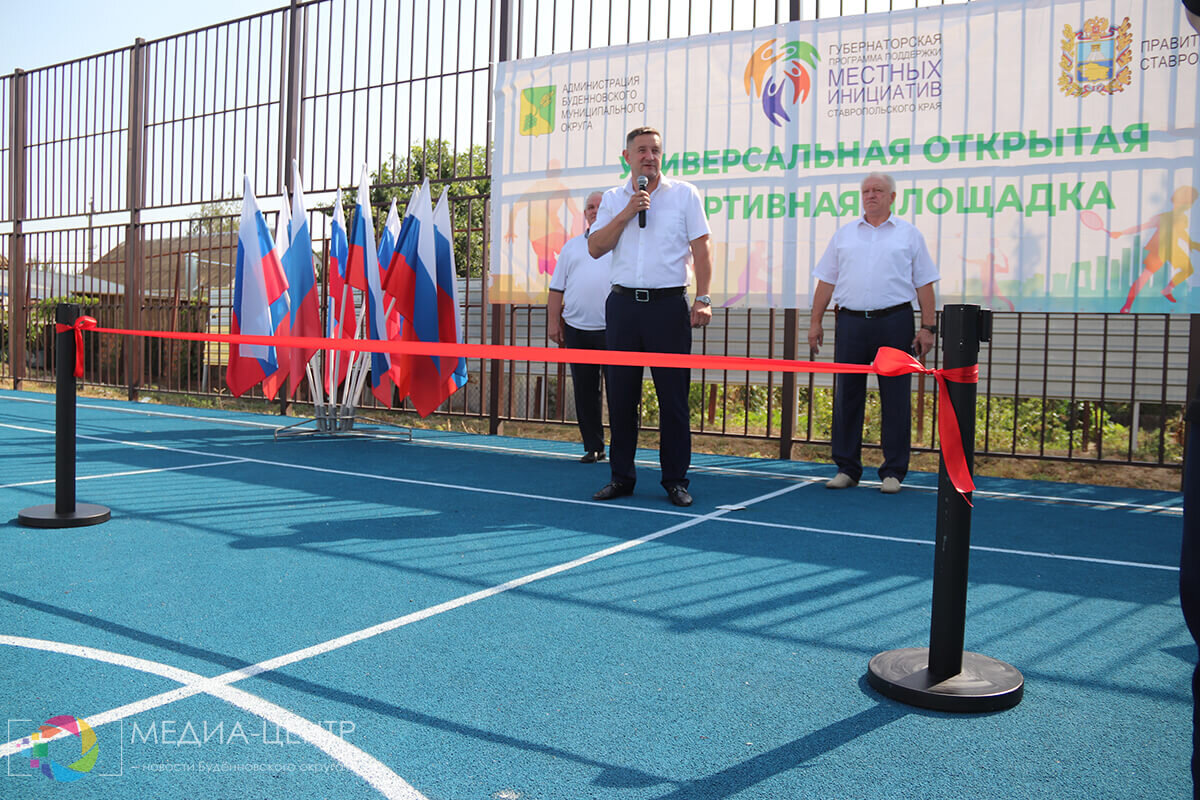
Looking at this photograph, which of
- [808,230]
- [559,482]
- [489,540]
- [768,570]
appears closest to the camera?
[768,570]

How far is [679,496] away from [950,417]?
2611 millimetres

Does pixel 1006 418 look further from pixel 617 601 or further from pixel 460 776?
pixel 460 776

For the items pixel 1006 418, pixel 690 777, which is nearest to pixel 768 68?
pixel 690 777

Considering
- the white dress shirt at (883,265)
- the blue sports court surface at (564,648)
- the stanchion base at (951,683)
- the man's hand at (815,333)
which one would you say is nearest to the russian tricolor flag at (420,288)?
the blue sports court surface at (564,648)

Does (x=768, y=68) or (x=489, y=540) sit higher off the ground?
(x=768, y=68)

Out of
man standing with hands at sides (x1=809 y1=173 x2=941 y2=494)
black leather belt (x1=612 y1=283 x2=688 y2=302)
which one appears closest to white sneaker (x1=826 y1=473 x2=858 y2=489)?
man standing with hands at sides (x1=809 y1=173 x2=941 y2=494)

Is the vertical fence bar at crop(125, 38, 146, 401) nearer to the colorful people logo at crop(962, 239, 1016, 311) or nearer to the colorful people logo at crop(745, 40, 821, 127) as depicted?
the colorful people logo at crop(745, 40, 821, 127)

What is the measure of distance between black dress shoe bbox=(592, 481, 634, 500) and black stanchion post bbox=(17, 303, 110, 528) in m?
2.35

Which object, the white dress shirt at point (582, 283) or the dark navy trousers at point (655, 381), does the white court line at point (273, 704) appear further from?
the white dress shirt at point (582, 283)

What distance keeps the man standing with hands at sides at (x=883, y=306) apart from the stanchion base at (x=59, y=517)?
12.7ft

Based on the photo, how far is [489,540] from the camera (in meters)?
3.84

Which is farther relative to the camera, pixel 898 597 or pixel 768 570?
pixel 768 570

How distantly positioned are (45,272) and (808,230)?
471 inches

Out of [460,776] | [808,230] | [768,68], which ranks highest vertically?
[768,68]
